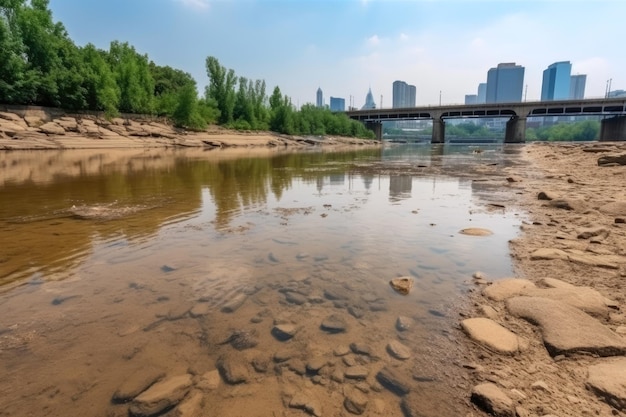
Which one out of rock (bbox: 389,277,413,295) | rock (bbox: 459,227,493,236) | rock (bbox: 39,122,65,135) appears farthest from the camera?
rock (bbox: 39,122,65,135)

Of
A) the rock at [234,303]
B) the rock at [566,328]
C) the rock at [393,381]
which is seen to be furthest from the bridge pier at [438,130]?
the rock at [393,381]

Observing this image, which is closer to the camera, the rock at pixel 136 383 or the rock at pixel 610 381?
the rock at pixel 610 381

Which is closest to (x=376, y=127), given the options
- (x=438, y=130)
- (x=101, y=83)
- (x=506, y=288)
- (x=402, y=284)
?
(x=438, y=130)

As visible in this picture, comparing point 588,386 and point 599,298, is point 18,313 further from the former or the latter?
point 599,298

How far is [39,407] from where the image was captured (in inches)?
→ 102

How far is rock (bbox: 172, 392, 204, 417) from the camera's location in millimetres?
2582

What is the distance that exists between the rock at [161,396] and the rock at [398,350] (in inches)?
74.1

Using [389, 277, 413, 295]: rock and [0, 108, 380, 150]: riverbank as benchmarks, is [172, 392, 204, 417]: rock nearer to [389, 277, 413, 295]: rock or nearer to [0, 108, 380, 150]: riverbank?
[389, 277, 413, 295]: rock

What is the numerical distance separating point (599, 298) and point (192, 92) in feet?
210

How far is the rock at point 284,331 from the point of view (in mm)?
3578

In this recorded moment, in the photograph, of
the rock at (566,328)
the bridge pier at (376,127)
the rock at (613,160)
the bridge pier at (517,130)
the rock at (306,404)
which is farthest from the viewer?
the bridge pier at (376,127)

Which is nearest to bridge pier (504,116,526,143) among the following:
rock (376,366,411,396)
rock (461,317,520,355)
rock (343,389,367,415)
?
rock (461,317,520,355)

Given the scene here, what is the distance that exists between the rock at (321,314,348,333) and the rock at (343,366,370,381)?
62 centimetres

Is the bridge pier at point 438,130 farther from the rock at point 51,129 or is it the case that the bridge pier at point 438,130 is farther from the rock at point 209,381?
the rock at point 209,381
